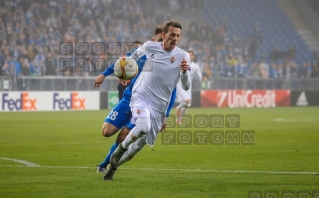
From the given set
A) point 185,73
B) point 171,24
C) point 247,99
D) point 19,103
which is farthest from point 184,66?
point 247,99

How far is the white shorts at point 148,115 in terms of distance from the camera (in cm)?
848

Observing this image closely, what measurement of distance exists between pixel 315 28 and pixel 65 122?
83.7 ft

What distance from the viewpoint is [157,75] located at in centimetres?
880

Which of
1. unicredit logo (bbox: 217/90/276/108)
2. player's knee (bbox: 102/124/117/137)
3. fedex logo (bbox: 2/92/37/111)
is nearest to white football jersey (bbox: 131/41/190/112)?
player's knee (bbox: 102/124/117/137)

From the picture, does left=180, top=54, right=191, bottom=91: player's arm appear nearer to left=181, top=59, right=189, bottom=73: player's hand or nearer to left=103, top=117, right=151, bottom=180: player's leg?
left=181, top=59, right=189, bottom=73: player's hand

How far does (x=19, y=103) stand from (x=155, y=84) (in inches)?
788

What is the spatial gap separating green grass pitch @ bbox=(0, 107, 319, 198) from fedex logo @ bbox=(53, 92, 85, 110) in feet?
34.6

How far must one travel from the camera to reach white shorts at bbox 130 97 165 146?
27.8ft

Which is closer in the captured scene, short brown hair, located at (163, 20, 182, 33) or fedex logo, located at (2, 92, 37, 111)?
short brown hair, located at (163, 20, 182, 33)

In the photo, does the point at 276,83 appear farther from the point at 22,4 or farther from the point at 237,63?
the point at 22,4

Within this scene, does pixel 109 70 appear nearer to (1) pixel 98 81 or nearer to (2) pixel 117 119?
(1) pixel 98 81

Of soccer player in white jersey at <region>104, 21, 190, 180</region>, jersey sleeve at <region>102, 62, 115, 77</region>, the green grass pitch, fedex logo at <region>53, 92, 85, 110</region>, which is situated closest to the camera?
the green grass pitch

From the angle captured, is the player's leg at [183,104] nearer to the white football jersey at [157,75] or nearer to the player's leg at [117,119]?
the player's leg at [117,119]

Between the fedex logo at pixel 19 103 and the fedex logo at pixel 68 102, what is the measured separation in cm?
98
